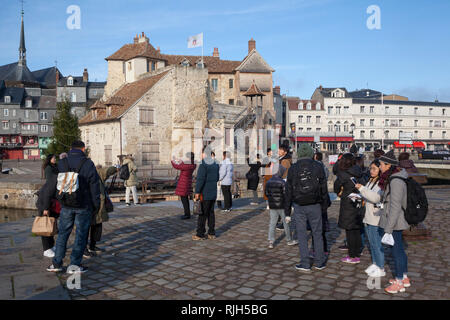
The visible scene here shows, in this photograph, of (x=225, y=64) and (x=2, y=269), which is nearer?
(x=2, y=269)

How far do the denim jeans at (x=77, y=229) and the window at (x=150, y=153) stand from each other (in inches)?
1128

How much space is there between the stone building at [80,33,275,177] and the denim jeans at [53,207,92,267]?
22.7 m

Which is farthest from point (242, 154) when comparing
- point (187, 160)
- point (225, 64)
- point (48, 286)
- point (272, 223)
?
point (48, 286)

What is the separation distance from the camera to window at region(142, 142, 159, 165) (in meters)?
33.9

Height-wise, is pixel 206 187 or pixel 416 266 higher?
pixel 206 187

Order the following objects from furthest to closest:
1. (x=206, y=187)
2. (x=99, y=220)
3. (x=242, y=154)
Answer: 1. (x=242, y=154)
2. (x=206, y=187)
3. (x=99, y=220)

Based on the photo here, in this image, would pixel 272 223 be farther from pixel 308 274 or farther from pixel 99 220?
pixel 99 220

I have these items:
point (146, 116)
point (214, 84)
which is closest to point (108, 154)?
point (146, 116)

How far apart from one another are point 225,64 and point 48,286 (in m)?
46.3

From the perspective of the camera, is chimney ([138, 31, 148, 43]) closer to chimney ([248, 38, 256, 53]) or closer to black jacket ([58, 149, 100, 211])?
chimney ([248, 38, 256, 53])

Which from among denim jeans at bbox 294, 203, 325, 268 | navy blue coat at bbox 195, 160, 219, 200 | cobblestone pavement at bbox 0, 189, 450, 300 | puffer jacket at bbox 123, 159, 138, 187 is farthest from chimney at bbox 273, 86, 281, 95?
denim jeans at bbox 294, 203, 325, 268

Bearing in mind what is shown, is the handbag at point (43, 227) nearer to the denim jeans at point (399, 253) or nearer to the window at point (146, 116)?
the denim jeans at point (399, 253)

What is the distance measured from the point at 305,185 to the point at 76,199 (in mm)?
3411

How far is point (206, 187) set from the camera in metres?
8.09
